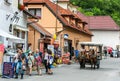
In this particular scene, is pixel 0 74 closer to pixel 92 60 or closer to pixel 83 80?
pixel 83 80

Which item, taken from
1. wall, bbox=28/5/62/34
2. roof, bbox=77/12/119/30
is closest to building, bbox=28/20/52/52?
wall, bbox=28/5/62/34

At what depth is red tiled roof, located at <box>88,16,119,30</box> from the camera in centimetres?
9188

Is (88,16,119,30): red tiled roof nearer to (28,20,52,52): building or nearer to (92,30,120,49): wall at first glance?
(92,30,120,49): wall

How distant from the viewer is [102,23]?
9488cm

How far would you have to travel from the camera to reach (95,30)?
92625mm

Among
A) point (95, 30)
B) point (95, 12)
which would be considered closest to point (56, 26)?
point (95, 30)

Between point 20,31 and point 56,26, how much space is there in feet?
51.5

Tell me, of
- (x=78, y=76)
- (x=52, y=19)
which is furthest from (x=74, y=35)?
(x=78, y=76)

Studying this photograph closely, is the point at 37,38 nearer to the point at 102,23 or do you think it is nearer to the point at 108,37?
the point at 108,37

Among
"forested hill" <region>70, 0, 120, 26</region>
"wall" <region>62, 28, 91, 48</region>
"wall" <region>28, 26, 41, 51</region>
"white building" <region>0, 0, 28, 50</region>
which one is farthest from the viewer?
"forested hill" <region>70, 0, 120, 26</region>

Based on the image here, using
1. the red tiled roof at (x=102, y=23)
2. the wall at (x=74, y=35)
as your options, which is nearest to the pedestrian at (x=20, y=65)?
the wall at (x=74, y=35)

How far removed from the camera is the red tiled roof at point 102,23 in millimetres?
91875

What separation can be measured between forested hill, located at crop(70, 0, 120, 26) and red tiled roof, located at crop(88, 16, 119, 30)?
11547 mm

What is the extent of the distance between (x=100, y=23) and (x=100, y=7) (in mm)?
14307
